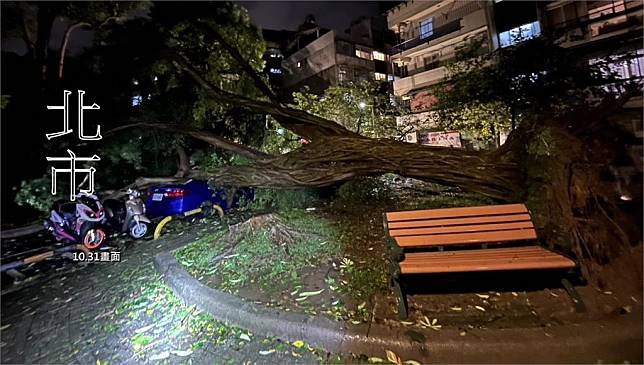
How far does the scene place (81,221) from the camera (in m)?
4.96

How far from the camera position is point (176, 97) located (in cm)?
674

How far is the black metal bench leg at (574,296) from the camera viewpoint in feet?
7.26

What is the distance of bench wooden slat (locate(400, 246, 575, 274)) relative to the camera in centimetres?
224

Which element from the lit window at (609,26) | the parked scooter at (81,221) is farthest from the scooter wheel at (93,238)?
the lit window at (609,26)

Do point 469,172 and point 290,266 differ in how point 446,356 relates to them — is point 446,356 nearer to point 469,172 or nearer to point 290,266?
point 290,266

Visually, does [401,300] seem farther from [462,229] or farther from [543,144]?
[543,144]

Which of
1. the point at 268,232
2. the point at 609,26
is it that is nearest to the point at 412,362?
the point at 268,232

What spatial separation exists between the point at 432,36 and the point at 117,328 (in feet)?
35.8

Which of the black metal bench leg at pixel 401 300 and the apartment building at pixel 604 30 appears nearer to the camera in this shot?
the black metal bench leg at pixel 401 300

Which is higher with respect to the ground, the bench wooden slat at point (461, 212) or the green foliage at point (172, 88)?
the green foliage at point (172, 88)

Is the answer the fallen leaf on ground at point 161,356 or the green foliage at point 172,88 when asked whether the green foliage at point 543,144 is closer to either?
the fallen leaf on ground at point 161,356

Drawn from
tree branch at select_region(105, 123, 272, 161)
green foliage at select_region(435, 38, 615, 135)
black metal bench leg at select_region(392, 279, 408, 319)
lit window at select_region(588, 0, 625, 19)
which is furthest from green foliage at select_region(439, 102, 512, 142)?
black metal bench leg at select_region(392, 279, 408, 319)

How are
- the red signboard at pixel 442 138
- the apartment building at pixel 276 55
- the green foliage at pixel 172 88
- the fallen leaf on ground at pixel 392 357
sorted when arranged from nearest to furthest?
the fallen leaf on ground at pixel 392 357 → the green foliage at pixel 172 88 → the red signboard at pixel 442 138 → the apartment building at pixel 276 55

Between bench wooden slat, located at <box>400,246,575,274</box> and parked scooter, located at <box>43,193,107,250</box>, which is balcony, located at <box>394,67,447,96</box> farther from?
parked scooter, located at <box>43,193,107,250</box>
